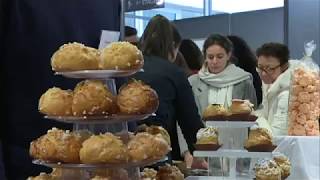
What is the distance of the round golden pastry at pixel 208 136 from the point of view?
7.57 feet

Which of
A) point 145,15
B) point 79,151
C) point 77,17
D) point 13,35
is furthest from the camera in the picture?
point 145,15

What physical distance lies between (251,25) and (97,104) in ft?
16.1

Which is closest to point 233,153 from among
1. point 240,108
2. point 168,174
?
point 240,108

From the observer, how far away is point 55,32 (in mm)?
1369

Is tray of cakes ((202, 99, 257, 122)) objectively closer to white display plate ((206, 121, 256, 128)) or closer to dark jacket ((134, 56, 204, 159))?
white display plate ((206, 121, 256, 128))

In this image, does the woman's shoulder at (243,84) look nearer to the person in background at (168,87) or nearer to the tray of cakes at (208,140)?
the person in background at (168,87)

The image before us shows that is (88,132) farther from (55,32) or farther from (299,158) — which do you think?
(299,158)

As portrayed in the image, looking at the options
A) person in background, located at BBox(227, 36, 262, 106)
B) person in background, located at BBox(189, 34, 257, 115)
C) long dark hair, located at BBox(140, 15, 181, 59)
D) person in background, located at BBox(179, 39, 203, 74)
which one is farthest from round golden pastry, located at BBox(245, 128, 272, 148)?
person in background, located at BBox(179, 39, 203, 74)

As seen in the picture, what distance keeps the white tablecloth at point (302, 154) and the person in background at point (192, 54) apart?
41.6 inches

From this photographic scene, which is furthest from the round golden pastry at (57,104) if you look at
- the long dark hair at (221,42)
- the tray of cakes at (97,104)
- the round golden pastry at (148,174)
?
the long dark hair at (221,42)

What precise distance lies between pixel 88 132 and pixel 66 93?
95 mm

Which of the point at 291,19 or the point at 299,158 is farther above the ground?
the point at 291,19

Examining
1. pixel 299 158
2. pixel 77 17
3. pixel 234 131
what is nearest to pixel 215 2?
pixel 299 158

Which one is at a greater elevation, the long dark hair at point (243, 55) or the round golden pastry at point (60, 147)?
the long dark hair at point (243, 55)
